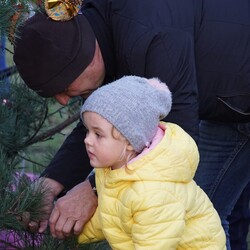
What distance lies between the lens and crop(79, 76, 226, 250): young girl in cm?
153

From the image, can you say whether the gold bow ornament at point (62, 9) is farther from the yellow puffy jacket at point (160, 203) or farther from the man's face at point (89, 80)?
the yellow puffy jacket at point (160, 203)

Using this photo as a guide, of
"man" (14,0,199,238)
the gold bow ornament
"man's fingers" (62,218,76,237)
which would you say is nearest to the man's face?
"man" (14,0,199,238)

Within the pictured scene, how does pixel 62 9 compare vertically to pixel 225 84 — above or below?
above

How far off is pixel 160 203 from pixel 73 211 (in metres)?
0.29

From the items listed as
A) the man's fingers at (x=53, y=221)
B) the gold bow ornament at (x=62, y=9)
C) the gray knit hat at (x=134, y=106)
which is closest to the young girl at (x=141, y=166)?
the gray knit hat at (x=134, y=106)

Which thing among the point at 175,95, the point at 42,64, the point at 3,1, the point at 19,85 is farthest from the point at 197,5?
the point at 19,85

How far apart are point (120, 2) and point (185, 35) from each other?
0.58 ft

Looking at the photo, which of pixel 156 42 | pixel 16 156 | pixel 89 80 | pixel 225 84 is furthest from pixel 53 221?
pixel 16 156

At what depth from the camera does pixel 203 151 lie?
2.34 m

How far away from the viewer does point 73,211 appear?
68.5 inches

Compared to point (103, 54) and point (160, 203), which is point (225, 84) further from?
point (160, 203)

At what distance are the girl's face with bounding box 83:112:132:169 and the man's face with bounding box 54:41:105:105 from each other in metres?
0.21

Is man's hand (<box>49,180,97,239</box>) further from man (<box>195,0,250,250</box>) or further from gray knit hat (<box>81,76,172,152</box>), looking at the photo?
man (<box>195,0,250,250</box>)

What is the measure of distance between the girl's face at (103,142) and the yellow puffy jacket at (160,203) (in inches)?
1.3
